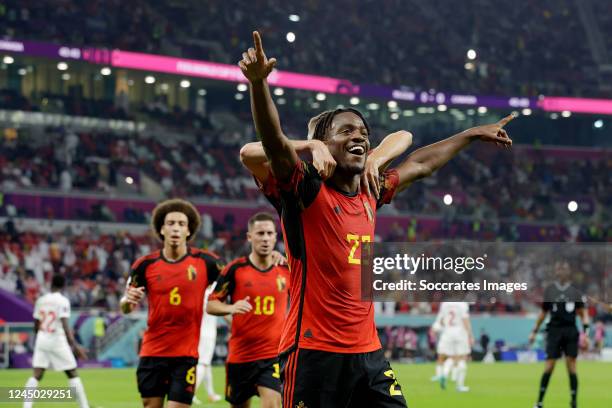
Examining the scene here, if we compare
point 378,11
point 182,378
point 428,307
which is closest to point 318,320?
point 182,378

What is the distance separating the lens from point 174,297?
34.7 ft

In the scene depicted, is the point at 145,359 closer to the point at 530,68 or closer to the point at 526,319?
the point at 526,319

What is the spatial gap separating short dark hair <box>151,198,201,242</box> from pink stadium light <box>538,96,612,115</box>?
4508 cm

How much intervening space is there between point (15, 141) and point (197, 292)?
94.7 ft

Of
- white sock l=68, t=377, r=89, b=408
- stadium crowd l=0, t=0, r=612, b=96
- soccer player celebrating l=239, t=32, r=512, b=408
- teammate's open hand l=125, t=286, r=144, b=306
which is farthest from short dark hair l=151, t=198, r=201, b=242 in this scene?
stadium crowd l=0, t=0, r=612, b=96

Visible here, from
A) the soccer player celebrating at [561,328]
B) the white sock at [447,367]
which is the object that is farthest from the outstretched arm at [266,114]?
the white sock at [447,367]

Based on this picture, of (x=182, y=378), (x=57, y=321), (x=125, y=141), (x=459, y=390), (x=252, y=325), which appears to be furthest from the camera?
(x=125, y=141)

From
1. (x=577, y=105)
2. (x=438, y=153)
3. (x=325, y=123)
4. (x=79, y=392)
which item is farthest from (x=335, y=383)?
(x=577, y=105)

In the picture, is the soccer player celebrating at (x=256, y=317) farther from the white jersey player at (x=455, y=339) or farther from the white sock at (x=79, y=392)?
the white jersey player at (x=455, y=339)

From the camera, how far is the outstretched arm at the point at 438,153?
6.66 m

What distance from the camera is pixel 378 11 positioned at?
54.4 meters

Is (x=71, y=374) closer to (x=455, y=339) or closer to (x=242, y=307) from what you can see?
(x=242, y=307)

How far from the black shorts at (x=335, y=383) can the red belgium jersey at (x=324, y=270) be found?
0.06 meters

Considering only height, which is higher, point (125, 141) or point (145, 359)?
point (125, 141)
